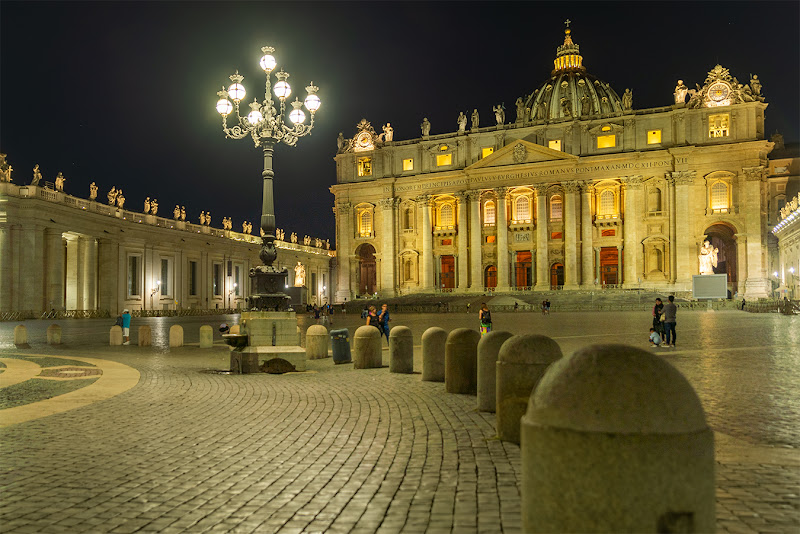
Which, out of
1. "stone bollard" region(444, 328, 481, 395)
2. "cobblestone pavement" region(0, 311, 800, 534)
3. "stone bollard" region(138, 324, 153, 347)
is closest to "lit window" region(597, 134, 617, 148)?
"stone bollard" region(138, 324, 153, 347)

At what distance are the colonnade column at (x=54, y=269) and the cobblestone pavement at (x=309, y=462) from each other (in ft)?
138

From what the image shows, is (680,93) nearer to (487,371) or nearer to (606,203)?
(606,203)

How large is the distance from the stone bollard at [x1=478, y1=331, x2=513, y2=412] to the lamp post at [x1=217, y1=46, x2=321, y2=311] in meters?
8.37

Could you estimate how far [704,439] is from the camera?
9.46 ft

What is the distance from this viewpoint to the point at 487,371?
29.5 ft

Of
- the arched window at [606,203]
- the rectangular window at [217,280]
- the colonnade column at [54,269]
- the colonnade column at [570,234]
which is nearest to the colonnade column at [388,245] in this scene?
the rectangular window at [217,280]

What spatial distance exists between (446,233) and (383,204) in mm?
9004

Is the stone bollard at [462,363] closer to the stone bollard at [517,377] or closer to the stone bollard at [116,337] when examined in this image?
the stone bollard at [517,377]

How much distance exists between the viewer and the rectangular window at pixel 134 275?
194 ft

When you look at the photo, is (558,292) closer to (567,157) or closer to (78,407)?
(567,157)

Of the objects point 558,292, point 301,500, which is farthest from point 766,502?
point 558,292

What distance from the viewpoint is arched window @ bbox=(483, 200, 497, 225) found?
7481cm

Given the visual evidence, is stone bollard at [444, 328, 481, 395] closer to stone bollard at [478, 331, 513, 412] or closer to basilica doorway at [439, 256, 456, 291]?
stone bollard at [478, 331, 513, 412]

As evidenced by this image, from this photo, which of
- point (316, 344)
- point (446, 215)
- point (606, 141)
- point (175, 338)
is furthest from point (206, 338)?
point (606, 141)
